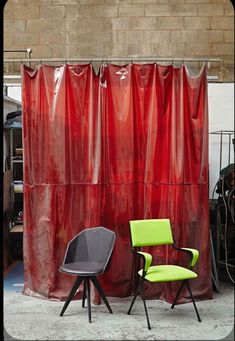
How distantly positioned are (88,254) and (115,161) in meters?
0.85

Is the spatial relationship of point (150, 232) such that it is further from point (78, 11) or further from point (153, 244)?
point (78, 11)

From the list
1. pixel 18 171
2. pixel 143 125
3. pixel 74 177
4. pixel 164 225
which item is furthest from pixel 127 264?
pixel 18 171

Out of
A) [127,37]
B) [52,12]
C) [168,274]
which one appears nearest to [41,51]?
[52,12]

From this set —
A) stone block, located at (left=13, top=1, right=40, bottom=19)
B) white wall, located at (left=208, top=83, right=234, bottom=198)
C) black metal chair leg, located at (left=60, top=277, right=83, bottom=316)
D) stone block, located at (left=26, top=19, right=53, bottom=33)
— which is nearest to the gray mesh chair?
black metal chair leg, located at (left=60, top=277, right=83, bottom=316)

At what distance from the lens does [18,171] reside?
5.93 meters

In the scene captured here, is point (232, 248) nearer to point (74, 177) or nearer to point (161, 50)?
point (74, 177)

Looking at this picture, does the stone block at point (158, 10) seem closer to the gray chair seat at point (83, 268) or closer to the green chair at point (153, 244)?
the green chair at point (153, 244)

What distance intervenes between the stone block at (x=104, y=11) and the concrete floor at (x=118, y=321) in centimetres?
313

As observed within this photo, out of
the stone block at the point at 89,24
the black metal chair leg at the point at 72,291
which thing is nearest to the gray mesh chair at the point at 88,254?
the black metal chair leg at the point at 72,291

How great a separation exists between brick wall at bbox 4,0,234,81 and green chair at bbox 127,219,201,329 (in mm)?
1961

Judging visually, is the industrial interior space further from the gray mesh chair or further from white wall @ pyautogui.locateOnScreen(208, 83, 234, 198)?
white wall @ pyautogui.locateOnScreen(208, 83, 234, 198)

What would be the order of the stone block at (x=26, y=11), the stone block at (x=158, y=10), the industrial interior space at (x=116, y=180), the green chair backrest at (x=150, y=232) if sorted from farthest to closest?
the stone block at (x=158, y=10) → the stone block at (x=26, y=11) → the industrial interior space at (x=116, y=180) → the green chair backrest at (x=150, y=232)

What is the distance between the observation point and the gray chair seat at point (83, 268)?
Answer: 354 cm

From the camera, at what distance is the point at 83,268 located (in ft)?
12.0
